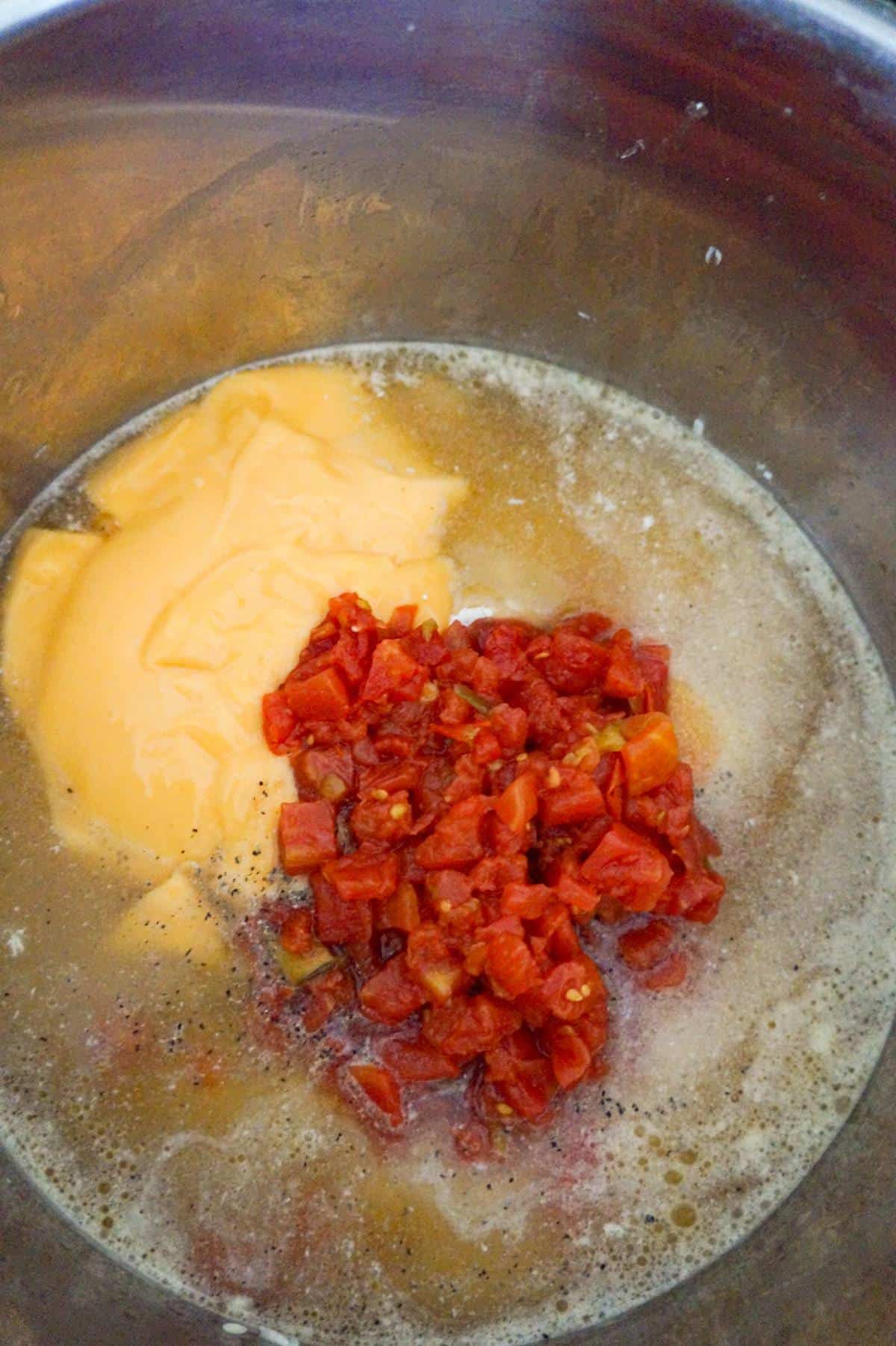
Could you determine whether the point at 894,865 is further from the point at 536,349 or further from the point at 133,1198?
the point at 133,1198

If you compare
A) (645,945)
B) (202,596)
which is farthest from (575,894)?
(202,596)

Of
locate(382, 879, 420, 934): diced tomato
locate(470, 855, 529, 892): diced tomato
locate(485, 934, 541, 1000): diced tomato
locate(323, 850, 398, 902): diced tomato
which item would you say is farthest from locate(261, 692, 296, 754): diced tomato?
locate(485, 934, 541, 1000): diced tomato

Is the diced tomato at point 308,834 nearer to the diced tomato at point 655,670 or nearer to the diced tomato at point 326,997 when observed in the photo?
the diced tomato at point 326,997

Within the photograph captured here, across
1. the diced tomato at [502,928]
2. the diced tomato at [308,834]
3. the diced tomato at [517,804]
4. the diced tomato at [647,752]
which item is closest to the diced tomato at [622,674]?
the diced tomato at [647,752]

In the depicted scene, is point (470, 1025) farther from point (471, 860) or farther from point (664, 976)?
point (664, 976)

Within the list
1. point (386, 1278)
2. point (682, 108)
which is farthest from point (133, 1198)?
point (682, 108)
